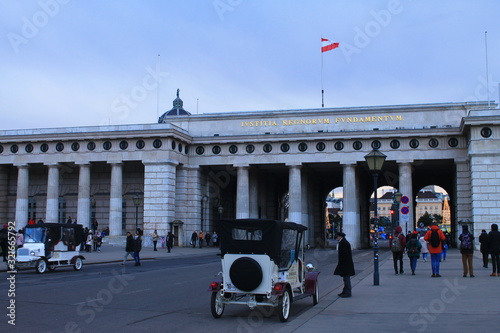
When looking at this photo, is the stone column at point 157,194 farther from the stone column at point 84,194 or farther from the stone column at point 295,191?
the stone column at point 295,191

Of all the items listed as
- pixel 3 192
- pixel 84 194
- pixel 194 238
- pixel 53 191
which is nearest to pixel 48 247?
pixel 194 238

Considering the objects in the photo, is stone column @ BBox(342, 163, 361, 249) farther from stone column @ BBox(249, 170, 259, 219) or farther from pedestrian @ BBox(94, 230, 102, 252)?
pedestrian @ BBox(94, 230, 102, 252)

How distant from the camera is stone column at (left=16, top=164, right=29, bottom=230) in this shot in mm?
55750

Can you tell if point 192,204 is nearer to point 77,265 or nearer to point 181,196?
point 181,196

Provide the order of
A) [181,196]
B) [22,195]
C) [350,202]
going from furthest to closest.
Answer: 1. [22,195]
2. [181,196]
3. [350,202]

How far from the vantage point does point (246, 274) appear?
12.2m

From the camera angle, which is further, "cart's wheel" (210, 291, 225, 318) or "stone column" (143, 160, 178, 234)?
"stone column" (143, 160, 178, 234)

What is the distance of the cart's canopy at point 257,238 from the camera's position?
1242 centimetres

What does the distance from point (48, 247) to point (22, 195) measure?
33.5m

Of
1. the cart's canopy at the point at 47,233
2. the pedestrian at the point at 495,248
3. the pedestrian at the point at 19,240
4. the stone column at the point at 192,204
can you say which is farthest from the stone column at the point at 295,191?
the pedestrian at the point at 495,248

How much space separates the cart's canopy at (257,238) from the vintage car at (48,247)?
14.8 meters

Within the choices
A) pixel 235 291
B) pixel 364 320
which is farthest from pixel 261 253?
Answer: pixel 364 320

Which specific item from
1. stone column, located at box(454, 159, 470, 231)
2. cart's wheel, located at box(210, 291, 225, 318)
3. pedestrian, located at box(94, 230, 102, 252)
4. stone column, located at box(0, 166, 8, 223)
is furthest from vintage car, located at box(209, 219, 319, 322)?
stone column, located at box(0, 166, 8, 223)

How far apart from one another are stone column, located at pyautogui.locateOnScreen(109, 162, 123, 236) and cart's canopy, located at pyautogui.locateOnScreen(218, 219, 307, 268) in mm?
41470
